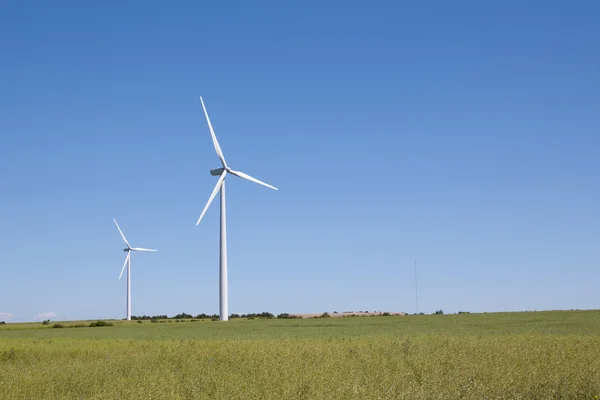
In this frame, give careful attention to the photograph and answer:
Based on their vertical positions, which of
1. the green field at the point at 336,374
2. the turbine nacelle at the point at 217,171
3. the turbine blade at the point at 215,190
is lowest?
the green field at the point at 336,374

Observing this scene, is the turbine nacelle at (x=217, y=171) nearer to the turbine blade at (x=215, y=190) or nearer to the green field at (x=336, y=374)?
the turbine blade at (x=215, y=190)

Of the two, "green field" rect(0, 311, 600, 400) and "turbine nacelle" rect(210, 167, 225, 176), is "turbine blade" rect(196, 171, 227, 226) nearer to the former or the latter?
"turbine nacelle" rect(210, 167, 225, 176)

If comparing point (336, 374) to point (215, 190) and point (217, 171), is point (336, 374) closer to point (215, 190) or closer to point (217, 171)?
point (215, 190)

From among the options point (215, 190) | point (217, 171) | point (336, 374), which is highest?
point (217, 171)

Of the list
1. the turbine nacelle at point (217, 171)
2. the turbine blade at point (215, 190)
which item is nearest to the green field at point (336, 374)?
the turbine blade at point (215, 190)

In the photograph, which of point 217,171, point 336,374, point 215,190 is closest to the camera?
point 336,374

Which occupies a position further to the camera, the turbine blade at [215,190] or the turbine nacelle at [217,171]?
the turbine nacelle at [217,171]

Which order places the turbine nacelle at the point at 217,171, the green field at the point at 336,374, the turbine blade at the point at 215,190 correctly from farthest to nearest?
1. the turbine nacelle at the point at 217,171
2. the turbine blade at the point at 215,190
3. the green field at the point at 336,374

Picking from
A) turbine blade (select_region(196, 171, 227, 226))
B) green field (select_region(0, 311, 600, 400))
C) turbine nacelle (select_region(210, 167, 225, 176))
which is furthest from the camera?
turbine nacelle (select_region(210, 167, 225, 176))

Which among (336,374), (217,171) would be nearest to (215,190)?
(217,171)

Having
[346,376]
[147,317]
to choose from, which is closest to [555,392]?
[346,376]

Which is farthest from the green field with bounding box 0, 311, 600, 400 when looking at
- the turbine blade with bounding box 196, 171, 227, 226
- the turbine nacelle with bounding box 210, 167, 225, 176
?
the turbine nacelle with bounding box 210, 167, 225, 176

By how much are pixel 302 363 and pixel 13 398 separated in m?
9.59

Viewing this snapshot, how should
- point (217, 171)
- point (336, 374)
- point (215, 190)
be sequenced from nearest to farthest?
point (336, 374) < point (215, 190) < point (217, 171)
